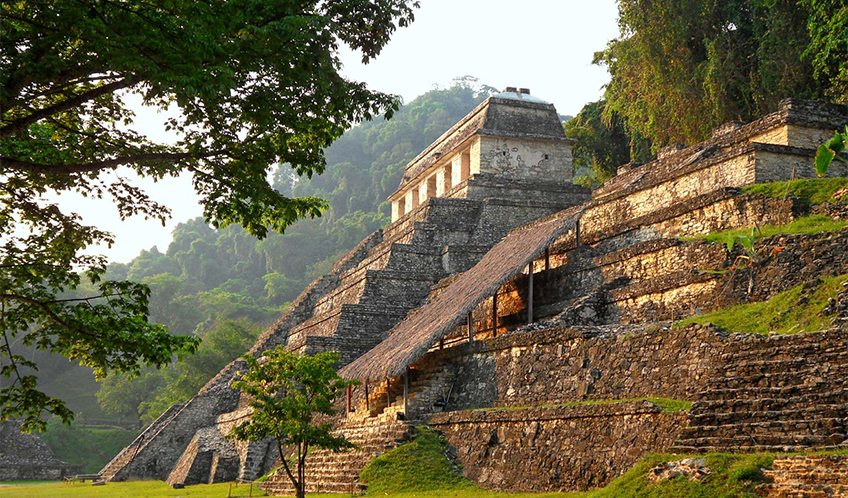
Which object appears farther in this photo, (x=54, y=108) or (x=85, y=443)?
(x=85, y=443)

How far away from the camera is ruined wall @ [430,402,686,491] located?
29.2 ft

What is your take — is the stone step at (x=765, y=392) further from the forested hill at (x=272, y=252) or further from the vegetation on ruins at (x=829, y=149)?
the forested hill at (x=272, y=252)

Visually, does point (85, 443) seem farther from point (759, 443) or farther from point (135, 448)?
point (759, 443)

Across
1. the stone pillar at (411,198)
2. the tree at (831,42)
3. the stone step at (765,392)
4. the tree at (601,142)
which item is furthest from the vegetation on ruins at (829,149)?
the stone pillar at (411,198)

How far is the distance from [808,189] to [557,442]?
17.8ft

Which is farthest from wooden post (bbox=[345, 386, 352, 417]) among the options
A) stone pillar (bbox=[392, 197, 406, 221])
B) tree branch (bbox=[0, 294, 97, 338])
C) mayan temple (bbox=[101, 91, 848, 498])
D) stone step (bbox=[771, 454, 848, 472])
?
stone pillar (bbox=[392, 197, 406, 221])

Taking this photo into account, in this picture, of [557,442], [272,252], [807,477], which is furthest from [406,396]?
[272,252]

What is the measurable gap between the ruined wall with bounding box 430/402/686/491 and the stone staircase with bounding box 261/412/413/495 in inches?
39.1

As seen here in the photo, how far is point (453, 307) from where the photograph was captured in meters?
13.6

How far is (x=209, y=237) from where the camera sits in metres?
74.9

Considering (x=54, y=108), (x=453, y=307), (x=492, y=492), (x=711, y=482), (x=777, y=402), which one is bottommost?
(x=492, y=492)

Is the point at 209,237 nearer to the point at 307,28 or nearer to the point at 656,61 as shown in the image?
the point at 656,61

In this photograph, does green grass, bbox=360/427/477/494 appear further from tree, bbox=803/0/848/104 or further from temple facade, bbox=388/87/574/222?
temple facade, bbox=388/87/574/222

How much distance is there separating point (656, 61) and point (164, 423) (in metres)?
14.7
